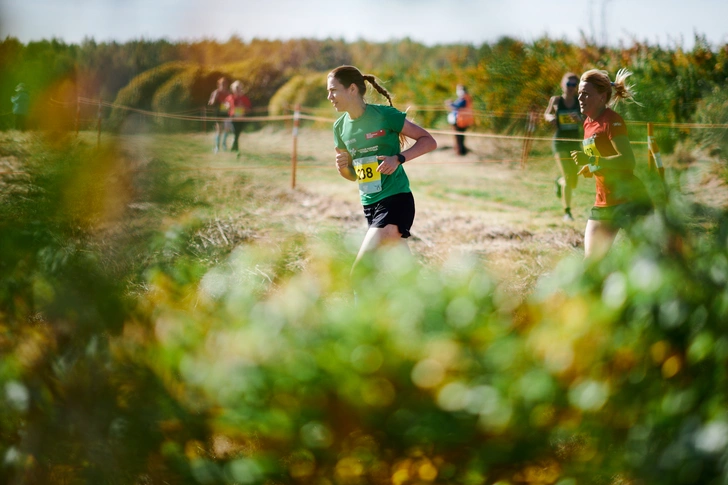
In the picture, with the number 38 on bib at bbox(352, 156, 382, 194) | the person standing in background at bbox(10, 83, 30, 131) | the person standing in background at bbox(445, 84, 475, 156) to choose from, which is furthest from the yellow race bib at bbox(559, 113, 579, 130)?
the person standing in background at bbox(445, 84, 475, 156)

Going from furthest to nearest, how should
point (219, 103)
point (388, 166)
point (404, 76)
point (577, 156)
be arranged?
point (404, 76) → point (219, 103) → point (577, 156) → point (388, 166)

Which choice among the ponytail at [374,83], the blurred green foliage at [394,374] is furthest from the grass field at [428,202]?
the ponytail at [374,83]

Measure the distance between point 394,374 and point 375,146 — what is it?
9.11 feet

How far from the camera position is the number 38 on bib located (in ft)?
12.8

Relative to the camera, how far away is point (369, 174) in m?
3.91

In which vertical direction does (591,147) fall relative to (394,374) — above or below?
above

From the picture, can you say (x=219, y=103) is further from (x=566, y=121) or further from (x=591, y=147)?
(x=591, y=147)

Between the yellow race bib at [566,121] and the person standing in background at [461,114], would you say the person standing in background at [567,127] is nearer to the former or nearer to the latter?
the yellow race bib at [566,121]

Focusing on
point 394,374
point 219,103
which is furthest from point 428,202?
point 394,374

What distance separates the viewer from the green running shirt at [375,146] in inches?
154

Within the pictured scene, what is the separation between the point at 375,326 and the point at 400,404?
6.2 inches

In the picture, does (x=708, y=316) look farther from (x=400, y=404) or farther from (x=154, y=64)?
(x=154, y=64)

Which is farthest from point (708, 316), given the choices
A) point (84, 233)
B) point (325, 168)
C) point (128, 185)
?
point (325, 168)

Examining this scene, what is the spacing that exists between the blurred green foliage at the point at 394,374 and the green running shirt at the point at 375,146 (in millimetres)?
2417
